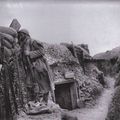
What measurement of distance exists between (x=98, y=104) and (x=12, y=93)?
4271 millimetres

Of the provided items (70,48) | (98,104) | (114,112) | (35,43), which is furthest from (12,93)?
(70,48)

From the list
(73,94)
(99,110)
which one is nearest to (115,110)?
(99,110)

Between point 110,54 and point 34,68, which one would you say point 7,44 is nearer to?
point 34,68

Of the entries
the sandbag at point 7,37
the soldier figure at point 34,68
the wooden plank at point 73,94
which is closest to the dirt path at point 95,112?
the wooden plank at point 73,94

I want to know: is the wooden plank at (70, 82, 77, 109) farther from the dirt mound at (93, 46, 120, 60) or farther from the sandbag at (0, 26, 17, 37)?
the dirt mound at (93, 46, 120, 60)

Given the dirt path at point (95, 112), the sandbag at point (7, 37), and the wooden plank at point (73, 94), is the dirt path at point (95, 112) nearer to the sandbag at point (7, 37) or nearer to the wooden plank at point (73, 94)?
the wooden plank at point (73, 94)

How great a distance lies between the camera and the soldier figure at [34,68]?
9957 millimetres

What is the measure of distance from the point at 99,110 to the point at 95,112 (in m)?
0.24

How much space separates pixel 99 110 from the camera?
11422 millimetres

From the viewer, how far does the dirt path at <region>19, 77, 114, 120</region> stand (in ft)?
31.1

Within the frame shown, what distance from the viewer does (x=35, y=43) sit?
33.6ft

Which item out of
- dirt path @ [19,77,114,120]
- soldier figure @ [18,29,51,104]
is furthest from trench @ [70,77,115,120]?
soldier figure @ [18,29,51,104]

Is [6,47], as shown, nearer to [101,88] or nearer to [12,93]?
[12,93]

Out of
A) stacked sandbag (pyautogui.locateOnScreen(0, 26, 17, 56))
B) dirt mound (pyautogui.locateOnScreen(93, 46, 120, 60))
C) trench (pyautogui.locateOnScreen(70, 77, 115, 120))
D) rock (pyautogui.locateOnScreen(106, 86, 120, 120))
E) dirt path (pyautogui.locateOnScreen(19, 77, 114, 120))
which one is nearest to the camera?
stacked sandbag (pyautogui.locateOnScreen(0, 26, 17, 56))
